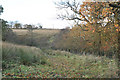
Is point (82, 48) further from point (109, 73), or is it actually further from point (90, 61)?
point (109, 73)

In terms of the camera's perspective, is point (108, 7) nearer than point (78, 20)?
Yes

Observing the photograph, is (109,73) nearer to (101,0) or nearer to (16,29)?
(101,0)

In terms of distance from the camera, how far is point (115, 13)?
7148 mm

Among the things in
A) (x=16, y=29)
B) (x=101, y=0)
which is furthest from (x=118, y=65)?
(x=16, y=29)

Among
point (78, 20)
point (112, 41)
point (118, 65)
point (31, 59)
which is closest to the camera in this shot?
point (118, 65)

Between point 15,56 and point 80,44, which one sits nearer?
point 15,56

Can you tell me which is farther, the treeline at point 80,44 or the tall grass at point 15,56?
the treeline at point 80,44

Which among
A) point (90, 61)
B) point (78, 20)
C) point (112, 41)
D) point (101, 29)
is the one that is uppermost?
point (78, 20)

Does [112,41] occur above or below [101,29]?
below

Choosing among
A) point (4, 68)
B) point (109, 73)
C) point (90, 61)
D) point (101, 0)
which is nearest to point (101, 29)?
point (101, 0)

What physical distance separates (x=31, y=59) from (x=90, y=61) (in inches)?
219

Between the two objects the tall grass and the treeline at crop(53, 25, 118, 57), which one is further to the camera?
the treeline at crop(53, 25, 118, 57)

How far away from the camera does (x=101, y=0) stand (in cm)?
679

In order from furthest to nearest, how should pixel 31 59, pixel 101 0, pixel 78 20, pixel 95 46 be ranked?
pixel 95 46 < pixel 78 20 < pixel 31 59 < pixel 101 0
